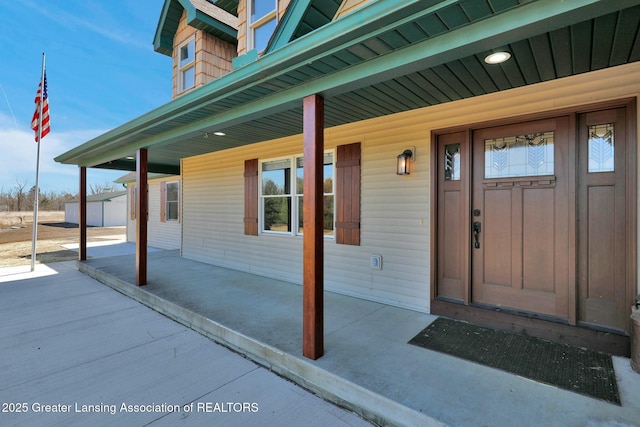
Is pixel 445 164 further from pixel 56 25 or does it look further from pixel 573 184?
pixel 56 25

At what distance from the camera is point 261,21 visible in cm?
529

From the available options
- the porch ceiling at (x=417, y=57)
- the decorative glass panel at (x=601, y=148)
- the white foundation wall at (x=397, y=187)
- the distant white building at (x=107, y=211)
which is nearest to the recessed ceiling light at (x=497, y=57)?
the porch ceiling at (x=417, y=57)

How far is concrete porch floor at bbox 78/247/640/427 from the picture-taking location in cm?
188

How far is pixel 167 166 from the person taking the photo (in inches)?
330

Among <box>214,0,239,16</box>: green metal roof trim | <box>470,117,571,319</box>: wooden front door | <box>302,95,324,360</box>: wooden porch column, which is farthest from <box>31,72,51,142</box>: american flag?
<box>470,117,571,319</box>: wooden front door

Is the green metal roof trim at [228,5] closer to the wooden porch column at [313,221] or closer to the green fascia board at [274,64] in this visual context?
the green fascia board at [274,64]

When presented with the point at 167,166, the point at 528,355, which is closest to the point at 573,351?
the point at 528,355

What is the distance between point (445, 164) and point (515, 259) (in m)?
1.26

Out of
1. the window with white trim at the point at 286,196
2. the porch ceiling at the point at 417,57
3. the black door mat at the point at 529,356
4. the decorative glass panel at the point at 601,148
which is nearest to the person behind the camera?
the porch ceiling at the point at 417,57

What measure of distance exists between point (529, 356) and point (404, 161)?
2265 mm

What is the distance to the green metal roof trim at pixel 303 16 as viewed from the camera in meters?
4.19

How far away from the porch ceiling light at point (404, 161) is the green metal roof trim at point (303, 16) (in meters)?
2.24

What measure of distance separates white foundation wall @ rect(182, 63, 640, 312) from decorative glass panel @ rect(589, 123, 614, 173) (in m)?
0.26

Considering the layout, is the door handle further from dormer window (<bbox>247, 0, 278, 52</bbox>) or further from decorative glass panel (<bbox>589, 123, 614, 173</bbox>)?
dormer window (<bbox>247, 0, 278, 52</bbox>)
